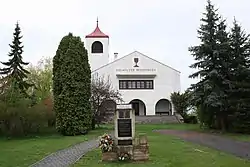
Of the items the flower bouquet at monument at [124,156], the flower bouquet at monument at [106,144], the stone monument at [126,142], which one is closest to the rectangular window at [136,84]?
the stone monument at [126,142]

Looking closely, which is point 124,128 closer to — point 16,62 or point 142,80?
point 16,62

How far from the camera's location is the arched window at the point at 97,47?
2410 inches

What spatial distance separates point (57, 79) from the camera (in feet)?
95.0

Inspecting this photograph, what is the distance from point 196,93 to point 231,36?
5296mm

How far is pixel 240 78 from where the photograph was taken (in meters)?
28.9

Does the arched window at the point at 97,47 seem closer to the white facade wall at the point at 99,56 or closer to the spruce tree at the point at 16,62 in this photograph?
the white facade wall at the point at 99,56

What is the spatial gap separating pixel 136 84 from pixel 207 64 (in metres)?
26.5

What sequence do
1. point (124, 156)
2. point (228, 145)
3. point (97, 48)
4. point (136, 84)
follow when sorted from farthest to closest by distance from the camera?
point (97, 48) → point (136, 84) → point (228, 145) → point (124, 156)

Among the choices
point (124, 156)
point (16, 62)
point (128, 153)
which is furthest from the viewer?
point (16, 62)

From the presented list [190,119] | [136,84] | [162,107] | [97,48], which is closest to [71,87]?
[190,119]

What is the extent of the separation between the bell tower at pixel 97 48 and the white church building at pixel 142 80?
5.77 metres

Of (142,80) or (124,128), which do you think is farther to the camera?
(142,80)

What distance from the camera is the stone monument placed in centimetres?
1314

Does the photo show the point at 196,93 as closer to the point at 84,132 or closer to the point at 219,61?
the point at 219,61
